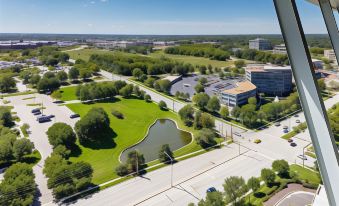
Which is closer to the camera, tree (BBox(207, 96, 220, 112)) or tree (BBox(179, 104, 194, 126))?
tree (BBox(179, 104, 194, 126))

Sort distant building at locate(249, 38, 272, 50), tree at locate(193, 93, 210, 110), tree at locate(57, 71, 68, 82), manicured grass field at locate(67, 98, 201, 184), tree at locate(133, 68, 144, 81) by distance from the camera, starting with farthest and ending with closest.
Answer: tree at locate(133, 68, 144, 81)
distant building at locate(249, 38, 272, 50)
tree at locate(193, 93, 210, 110)
tree at locate(57, 71, 68, 82)
manicured grass field at locate(67, 98, 201, 184)

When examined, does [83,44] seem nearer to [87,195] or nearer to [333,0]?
[87,195]

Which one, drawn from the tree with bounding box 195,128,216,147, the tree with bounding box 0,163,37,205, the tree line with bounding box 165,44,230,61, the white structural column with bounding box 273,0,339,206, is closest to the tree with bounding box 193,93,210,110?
the tree with bounding box 195,128,216,147

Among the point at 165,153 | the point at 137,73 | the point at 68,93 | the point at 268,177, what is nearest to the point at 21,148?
the point at 165,153

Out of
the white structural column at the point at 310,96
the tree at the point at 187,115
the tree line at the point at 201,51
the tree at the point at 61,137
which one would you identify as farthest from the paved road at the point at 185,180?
the tree line at the point at 201,51

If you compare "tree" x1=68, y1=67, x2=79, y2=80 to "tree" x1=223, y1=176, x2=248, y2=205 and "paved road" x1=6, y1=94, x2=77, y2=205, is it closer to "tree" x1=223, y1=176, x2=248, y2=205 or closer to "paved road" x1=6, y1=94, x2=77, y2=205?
"paved road" x1=6, y1=94, x2=77, y2=205

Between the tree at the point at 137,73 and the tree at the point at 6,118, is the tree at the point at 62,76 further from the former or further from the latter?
the tree at the point at 137,73
